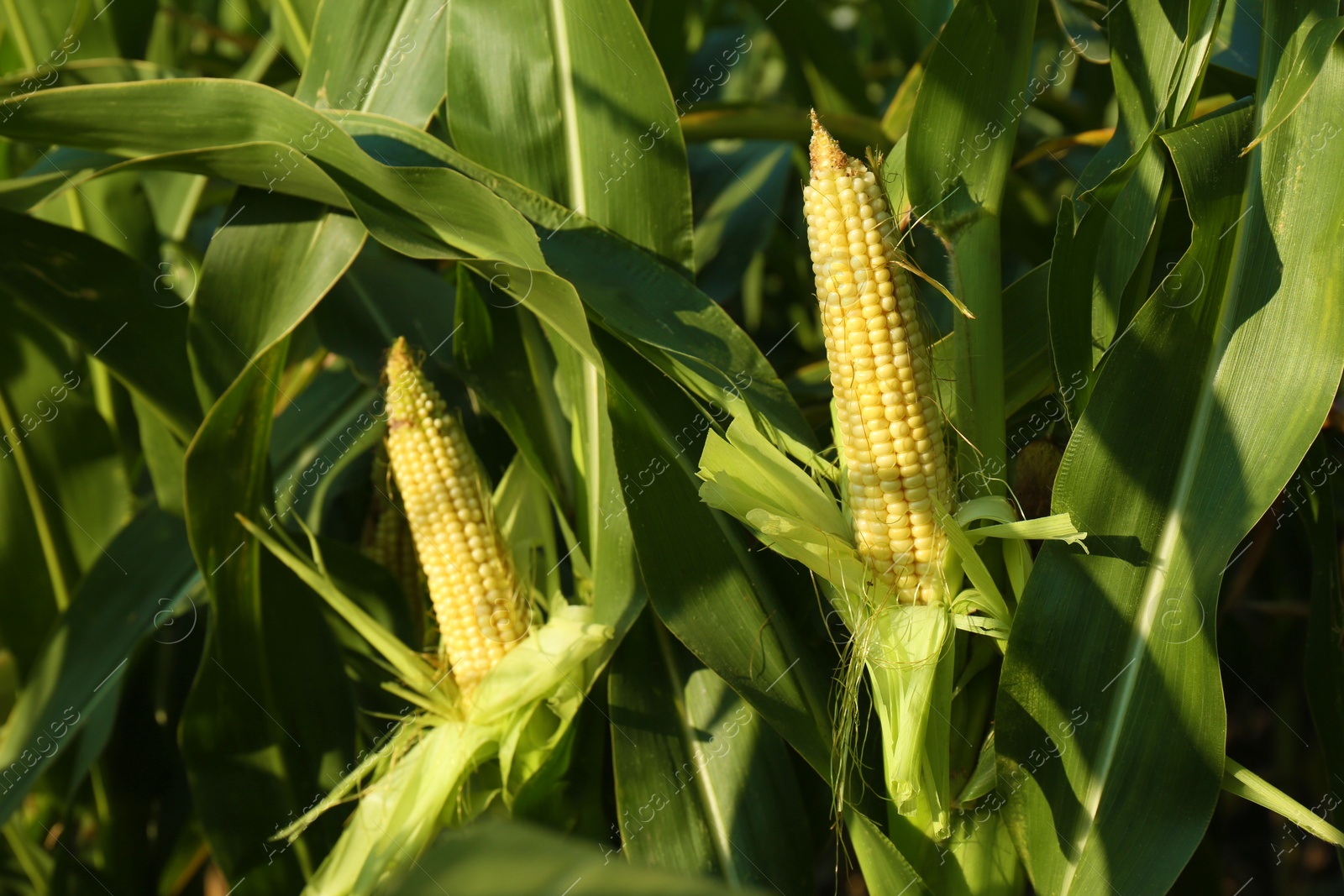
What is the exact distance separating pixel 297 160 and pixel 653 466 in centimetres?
60

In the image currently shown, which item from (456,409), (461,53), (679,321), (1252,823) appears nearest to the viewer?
(679,321)

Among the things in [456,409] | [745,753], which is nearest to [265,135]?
[456,409]

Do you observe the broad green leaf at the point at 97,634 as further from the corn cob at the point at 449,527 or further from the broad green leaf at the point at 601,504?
the broad green leaf at the point at 601,504

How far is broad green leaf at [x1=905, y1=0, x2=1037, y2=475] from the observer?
1.00 m

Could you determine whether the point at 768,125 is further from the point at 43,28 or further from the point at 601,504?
the point at 43,28

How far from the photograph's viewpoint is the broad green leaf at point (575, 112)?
1.22m

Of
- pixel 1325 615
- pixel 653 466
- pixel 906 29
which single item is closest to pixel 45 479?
pixel 653 466

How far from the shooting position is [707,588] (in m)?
1.07

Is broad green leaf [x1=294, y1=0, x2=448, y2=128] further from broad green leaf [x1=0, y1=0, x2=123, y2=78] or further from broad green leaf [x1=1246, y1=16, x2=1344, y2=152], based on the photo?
broad green leaf [x1=1246, y1=16, x2=1344, y2=152]

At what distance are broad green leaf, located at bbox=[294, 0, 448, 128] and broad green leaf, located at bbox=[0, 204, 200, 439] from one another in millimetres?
401

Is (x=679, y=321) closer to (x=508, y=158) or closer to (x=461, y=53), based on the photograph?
(x=508, y=158)

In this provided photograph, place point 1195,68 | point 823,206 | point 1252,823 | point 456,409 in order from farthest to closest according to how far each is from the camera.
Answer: point 1252,823
point 456,409
point 1195,68
point 823,206

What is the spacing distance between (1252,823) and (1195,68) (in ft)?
6.28

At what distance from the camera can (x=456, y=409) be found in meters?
1.37
